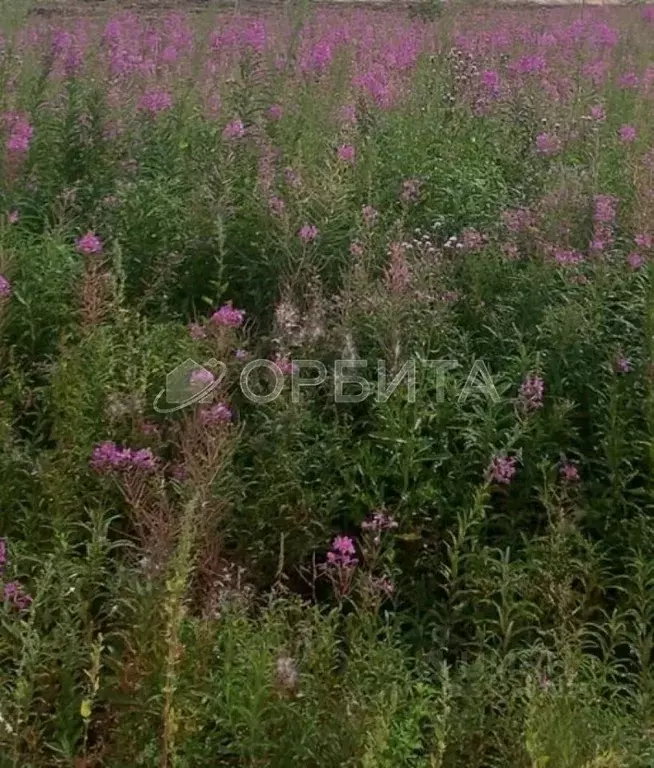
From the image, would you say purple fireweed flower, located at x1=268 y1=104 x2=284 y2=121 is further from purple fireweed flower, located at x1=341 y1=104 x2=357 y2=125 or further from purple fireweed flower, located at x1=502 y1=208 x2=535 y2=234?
purple fireweed flower, located at x1=502 y1=208 x2=535 y2=234

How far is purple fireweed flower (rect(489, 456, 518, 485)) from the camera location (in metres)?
3.30

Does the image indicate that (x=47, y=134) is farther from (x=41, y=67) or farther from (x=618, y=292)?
(x=618, y=292)

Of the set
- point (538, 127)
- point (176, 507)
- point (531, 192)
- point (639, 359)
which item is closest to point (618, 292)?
point (639, 359)

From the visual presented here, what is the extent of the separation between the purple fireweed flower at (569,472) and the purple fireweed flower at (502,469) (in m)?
0.20

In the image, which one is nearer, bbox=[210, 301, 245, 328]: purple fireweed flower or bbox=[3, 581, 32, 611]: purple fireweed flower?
bbox=[3, 581, 32, 611]: purple fireweed flower

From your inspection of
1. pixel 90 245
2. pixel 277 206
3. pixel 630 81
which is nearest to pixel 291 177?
pixel 277 206

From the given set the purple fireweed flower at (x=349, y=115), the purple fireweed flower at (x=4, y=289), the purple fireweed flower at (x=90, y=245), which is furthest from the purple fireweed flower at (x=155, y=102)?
the purple fireweed flower at (x=4, y=289)

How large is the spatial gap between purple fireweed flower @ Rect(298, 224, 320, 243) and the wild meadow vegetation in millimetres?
61

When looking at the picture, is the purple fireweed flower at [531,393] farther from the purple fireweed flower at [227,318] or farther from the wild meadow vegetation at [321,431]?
the purple fireweed flower at [227,318]

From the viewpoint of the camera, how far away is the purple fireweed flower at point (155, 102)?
17.5 feet

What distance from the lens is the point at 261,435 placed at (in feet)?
12.0

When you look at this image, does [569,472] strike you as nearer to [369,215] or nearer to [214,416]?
[214,416]

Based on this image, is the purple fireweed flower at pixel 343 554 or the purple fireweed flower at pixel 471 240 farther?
the purple fireweed flower at pixel 471 240

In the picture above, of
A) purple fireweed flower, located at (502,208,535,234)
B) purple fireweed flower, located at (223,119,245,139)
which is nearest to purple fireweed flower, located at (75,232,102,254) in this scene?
purple fireweed flower, located at (223,119,245,139)
